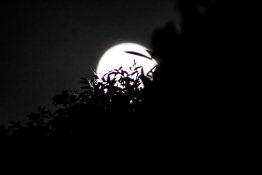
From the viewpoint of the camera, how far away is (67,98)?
8797mm

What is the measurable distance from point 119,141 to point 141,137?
92 centimetres

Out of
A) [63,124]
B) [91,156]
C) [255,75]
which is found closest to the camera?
[255,75]

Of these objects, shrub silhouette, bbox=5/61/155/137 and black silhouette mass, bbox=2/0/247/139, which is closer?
black silhouette mass, bbox=2/0/247/139

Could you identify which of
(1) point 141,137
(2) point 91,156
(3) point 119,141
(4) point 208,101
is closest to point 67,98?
(2) point 91,156

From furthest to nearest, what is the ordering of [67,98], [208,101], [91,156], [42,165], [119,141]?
[67,98]
[42,165]
[91,156]
[119,141]
[208,101]

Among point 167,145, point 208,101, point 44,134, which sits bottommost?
point 167,145

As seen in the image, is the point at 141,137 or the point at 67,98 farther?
the point at 67,98

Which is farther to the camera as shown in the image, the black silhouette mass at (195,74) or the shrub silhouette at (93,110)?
the shrub silhouette at (93,110)

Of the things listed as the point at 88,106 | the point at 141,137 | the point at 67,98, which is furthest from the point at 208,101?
the point at 67,98

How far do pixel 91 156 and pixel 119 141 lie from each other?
886 millimetres

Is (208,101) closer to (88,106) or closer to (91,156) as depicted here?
(91,156)

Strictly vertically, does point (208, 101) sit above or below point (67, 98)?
below

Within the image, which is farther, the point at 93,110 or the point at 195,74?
the point at 93,110

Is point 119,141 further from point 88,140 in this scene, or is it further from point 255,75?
point 255,75
